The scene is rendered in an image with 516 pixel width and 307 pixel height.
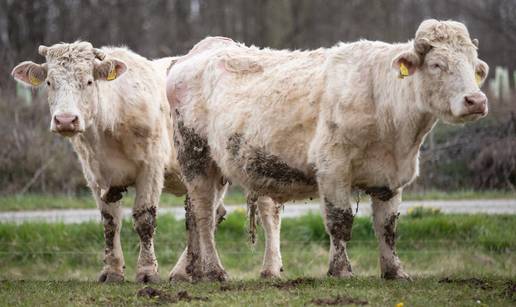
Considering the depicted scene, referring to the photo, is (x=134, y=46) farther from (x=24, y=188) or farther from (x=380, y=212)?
(x=380, y=212)

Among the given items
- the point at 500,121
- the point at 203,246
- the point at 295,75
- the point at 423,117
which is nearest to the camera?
the point at 423,117

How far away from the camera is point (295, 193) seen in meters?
9.62

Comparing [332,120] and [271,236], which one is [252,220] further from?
[332,120]

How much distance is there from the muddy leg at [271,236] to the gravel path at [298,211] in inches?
135

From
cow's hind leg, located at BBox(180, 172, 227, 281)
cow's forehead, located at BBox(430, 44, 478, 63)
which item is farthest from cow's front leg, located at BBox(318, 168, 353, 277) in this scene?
cow's hind leg, located at BBox(180, 172, 227, 281)

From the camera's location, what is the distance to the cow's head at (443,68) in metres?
8.34

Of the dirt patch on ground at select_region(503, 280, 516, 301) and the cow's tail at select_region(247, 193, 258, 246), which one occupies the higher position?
the cow's tail at select_region(247, 193, 258, 246)

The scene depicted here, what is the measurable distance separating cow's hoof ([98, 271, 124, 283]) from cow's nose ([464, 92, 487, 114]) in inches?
165

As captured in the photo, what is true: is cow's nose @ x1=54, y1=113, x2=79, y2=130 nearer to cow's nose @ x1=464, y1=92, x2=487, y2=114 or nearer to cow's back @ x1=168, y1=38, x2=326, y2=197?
cow's back @ x1=168, y1=38, x2=326, y2=197

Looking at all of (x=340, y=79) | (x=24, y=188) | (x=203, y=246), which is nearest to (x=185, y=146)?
(x=203, y=246)

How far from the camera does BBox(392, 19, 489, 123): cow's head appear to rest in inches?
328

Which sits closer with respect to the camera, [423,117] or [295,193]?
[423,117]

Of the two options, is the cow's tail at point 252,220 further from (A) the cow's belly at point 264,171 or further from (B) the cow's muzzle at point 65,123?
(B) the cow's muzzle at point 65,123

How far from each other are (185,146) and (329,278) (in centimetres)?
249
